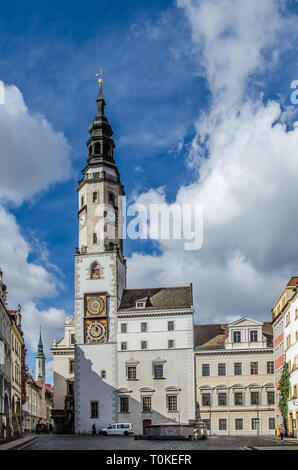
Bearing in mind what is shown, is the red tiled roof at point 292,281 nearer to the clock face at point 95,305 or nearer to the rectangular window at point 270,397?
the rectangular window at point 270,397

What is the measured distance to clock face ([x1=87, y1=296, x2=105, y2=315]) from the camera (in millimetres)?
75875

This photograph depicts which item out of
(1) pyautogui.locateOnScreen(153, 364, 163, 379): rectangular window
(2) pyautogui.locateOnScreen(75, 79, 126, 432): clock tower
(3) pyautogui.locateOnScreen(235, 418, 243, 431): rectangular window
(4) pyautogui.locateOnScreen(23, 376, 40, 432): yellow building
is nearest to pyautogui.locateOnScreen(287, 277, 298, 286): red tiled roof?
(3) pyautogui.locateOnScreen(235, 418, 243, 431): rectangular window

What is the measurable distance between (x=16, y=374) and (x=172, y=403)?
1779 cm

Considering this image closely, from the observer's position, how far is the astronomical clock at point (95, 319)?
2950 inches

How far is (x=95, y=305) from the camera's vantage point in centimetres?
7619

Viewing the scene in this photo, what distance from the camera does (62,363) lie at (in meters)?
82.0

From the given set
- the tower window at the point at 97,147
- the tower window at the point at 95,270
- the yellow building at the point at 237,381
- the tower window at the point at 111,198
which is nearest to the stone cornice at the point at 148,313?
the yellow building at the point at 237,381

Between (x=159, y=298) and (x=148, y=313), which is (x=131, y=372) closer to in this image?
(x=148, y=313)

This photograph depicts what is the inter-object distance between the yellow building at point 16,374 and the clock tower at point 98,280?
6639 mm

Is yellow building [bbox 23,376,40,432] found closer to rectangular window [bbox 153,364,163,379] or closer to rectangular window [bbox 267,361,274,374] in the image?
rectangular window [bbox 153,364,163,379]
